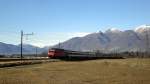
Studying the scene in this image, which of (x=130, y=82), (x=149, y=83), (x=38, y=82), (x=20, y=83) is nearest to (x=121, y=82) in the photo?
(x=130, y=82)

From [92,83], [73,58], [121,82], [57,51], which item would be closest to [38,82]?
[92,83]

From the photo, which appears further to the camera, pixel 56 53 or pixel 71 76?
pixel 56 53

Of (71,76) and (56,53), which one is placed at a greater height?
(56,53)

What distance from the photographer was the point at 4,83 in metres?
33.0

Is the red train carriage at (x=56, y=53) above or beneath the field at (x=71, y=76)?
above

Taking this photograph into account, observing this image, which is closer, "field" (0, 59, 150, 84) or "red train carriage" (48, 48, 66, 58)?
"field" (0, 59, 150, 84)

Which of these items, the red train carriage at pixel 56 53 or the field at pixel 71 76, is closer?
the field at pixel 71 76

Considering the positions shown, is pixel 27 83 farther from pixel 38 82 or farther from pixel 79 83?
pixel 79 83

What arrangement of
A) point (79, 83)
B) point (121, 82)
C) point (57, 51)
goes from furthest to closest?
1. point (57, 51)
2. point (121, 82)
3. point (79, 83)

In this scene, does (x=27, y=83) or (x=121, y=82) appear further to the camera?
(x=121, y=82)

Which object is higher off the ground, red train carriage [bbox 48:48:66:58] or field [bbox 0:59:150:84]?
red train carriage [bbox 48:48:66:58]

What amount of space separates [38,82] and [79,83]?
4599 millimetres

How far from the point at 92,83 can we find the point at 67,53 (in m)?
69.8

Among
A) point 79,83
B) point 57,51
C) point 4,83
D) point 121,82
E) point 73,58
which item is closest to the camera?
point 4,83
